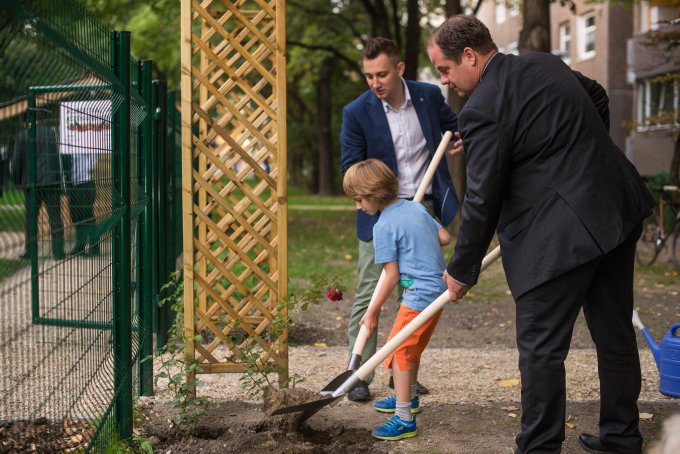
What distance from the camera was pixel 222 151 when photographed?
6.73 meters

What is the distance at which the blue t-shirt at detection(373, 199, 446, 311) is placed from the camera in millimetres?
4395

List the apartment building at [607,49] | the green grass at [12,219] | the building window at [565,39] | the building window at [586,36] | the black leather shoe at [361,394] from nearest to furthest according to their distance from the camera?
the green grass at [12,219] → the black leather shoe at [361,394] → the apartment building at [607,49] → the building window at [586,36] → the building window at [565,39]

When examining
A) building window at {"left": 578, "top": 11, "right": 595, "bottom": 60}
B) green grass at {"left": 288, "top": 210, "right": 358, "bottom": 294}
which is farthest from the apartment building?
green grass at {"left": 288, "top": 210, "right": 358, "bottom": 294}

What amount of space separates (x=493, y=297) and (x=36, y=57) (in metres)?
7.57

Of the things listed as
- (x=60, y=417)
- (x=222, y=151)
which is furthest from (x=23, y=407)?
(x=222, y=151)

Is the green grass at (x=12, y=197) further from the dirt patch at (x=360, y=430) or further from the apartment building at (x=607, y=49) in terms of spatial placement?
the apartment building at (x=607, y=49)

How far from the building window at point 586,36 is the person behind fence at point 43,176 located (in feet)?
97.7

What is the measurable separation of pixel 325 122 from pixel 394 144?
2862 centimetres

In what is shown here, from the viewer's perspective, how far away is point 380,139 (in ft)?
16.8

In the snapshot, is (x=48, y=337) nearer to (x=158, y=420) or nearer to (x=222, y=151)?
(x=158, y=420)

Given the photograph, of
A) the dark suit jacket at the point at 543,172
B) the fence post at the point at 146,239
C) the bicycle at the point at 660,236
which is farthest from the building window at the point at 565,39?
the dark suit jacket at the point at 543,172

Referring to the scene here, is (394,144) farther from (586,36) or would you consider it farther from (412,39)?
(586,36)

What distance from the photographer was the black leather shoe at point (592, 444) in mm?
4043

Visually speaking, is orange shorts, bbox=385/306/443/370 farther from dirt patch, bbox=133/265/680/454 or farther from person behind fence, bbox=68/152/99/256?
person behind fence, bbox=68/152/99/256
